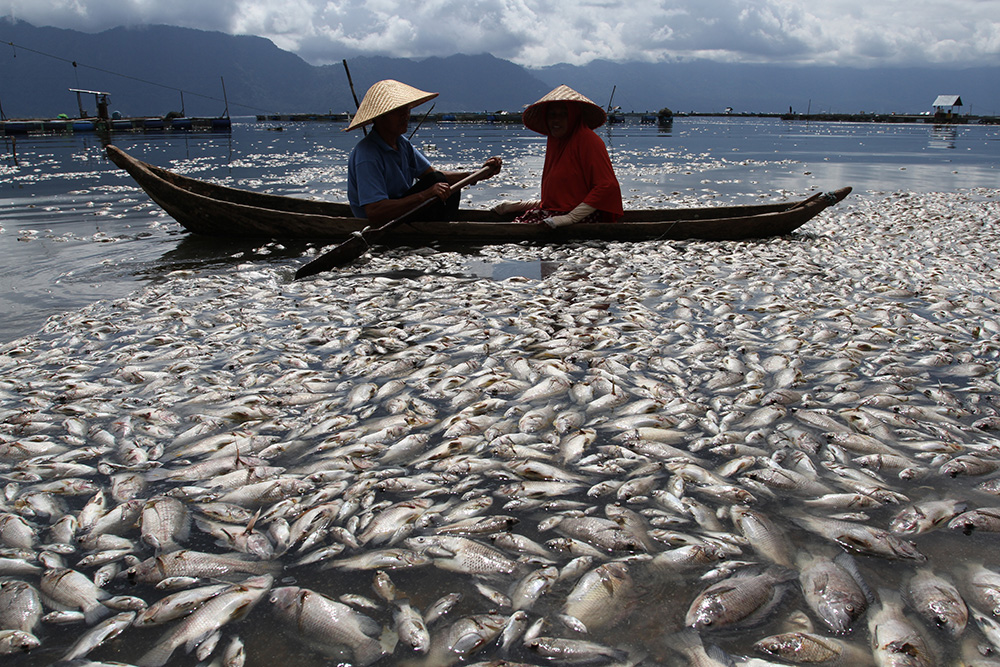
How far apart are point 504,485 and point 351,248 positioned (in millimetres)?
5214

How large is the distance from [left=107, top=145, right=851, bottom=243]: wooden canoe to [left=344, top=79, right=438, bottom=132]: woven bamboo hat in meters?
1.67

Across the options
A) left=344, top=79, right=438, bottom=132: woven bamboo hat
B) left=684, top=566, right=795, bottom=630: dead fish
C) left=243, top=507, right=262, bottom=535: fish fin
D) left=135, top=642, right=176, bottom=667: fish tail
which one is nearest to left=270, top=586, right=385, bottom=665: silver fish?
left=135, top=642, right=176, bottom=667: fish tail

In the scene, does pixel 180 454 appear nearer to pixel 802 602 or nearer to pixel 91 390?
pixel 91 390

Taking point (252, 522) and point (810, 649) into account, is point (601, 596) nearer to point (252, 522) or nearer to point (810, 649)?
point (810, 649)

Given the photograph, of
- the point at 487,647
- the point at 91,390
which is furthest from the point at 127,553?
the point at 91,390

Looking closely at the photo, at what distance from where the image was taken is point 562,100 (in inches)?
316

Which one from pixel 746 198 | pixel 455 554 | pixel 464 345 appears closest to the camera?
pixel 455 554

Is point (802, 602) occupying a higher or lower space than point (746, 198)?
lower

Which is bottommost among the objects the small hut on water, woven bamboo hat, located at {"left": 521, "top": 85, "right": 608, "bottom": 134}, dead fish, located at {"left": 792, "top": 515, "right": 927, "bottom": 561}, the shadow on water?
dead fish, located at {"left": 792, "top": 515, "right": 927, "bottom": 561}

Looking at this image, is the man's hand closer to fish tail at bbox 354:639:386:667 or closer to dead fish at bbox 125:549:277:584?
dead fish at bbox 125:549:277:584

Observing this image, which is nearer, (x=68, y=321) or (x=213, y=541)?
(x=213, y=541)

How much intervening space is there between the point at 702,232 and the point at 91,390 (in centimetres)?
783

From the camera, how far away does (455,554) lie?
258 cm

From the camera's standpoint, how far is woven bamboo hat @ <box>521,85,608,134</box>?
805 cm
